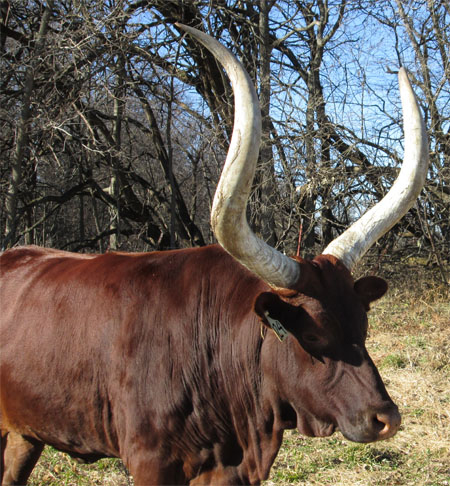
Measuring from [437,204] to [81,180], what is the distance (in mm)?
6536

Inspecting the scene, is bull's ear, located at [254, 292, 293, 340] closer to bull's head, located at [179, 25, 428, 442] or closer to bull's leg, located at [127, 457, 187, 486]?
bull's head, located at [179, 25, 428, 442]

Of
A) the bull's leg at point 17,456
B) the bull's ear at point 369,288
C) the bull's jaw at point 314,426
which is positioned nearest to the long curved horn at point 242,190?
the bull's ear at point 369,288

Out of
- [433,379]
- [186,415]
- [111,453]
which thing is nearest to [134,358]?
[186,415]

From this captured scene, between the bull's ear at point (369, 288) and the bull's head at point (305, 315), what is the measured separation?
14mm

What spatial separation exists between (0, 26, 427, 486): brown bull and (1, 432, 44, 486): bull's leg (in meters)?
0.30

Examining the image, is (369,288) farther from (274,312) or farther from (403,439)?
(403,439)

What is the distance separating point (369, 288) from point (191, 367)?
0.90 meters

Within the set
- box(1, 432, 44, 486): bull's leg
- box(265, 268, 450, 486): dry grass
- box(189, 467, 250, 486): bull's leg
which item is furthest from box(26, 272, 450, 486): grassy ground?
box(189, 467, 250, 486): bull's leg

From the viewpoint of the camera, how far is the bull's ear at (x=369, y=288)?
8.55ft

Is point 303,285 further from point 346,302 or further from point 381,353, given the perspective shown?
point 381,353

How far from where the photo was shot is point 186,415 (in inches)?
97.9

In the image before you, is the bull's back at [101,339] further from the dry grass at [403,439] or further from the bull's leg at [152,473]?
the dry grass at [403,439]

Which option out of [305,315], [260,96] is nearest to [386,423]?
[305,315]

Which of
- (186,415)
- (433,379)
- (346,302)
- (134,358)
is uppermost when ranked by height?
(346,302)
